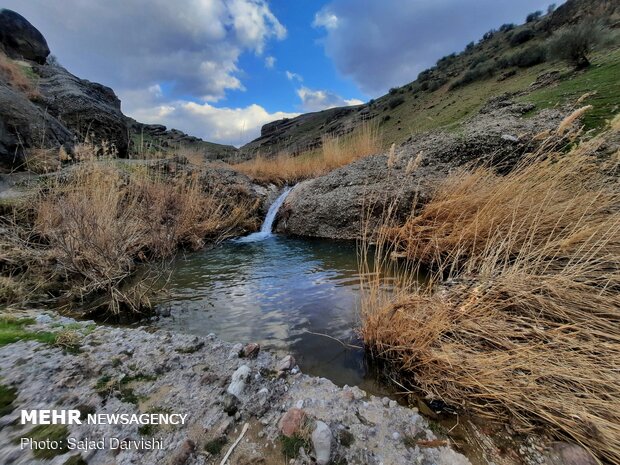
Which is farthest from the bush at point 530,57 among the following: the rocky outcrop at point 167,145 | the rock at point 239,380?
the rock at point 239,380

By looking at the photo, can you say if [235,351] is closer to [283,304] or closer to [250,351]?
[250,351]

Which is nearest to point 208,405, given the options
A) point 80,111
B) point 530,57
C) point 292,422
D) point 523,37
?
point 292,422

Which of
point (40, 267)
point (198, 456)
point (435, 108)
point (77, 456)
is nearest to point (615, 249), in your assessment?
point (198, 456)

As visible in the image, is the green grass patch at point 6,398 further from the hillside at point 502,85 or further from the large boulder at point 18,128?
the hillside at point 502,85

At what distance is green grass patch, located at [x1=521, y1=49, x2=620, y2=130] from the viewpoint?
16.6 ft

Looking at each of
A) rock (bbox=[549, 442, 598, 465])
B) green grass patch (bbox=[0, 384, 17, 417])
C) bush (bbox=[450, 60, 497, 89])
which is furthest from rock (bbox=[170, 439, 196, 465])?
bush (bbox=[450, 60, 497, 89])

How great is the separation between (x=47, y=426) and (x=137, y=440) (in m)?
0.38

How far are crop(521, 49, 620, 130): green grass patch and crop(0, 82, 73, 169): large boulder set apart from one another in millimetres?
10051

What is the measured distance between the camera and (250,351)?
1.90 metres

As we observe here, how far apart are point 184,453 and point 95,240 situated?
256 cm

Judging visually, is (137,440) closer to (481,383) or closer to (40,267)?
(481,383)

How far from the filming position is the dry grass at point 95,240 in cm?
276

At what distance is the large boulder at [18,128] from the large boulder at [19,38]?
328 inches

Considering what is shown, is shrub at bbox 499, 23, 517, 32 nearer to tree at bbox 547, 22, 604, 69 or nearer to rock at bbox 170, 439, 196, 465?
tree at bbox 547, 22, 604, 69
